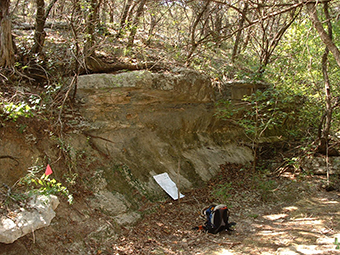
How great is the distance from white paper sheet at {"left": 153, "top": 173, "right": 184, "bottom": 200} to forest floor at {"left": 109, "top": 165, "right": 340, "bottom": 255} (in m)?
0.21

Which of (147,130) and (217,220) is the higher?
(147,130)

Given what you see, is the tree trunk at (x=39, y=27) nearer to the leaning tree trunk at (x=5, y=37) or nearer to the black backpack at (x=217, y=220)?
the leaning tree trunk at (x=5, y=37)

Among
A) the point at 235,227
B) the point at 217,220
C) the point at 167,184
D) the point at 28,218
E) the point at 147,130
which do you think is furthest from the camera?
the point at 147,130

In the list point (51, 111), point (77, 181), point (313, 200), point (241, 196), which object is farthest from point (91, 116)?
point (313, 200)


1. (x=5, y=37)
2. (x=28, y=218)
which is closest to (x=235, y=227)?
(x=28, y=218)

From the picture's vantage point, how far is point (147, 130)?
6.67 metres

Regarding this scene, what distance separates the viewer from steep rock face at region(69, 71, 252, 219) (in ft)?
18.0

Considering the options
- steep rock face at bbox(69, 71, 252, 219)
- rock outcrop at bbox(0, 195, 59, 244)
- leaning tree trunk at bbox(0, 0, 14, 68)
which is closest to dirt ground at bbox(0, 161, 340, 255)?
rock outcrop at bbox(0, 195, 59, 244)

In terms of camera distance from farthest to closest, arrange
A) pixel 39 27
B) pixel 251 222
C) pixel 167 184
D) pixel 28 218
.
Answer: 1. pixel 167 184
2. pixel 39 27
3. pixel 251 222
4. pixel 28 218

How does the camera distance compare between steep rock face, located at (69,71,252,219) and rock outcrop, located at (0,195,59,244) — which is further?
steep rock face, located at (69,71,252,219)

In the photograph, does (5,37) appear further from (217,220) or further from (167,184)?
(217,220)

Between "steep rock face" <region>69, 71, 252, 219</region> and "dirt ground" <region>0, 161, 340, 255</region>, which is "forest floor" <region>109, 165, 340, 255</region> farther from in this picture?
"steep rock face" <region>69, 71, 252, 219</region>

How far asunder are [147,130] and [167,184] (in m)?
1.46

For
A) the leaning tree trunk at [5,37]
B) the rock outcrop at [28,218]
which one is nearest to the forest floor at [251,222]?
the rock outcrop at [28,218]
